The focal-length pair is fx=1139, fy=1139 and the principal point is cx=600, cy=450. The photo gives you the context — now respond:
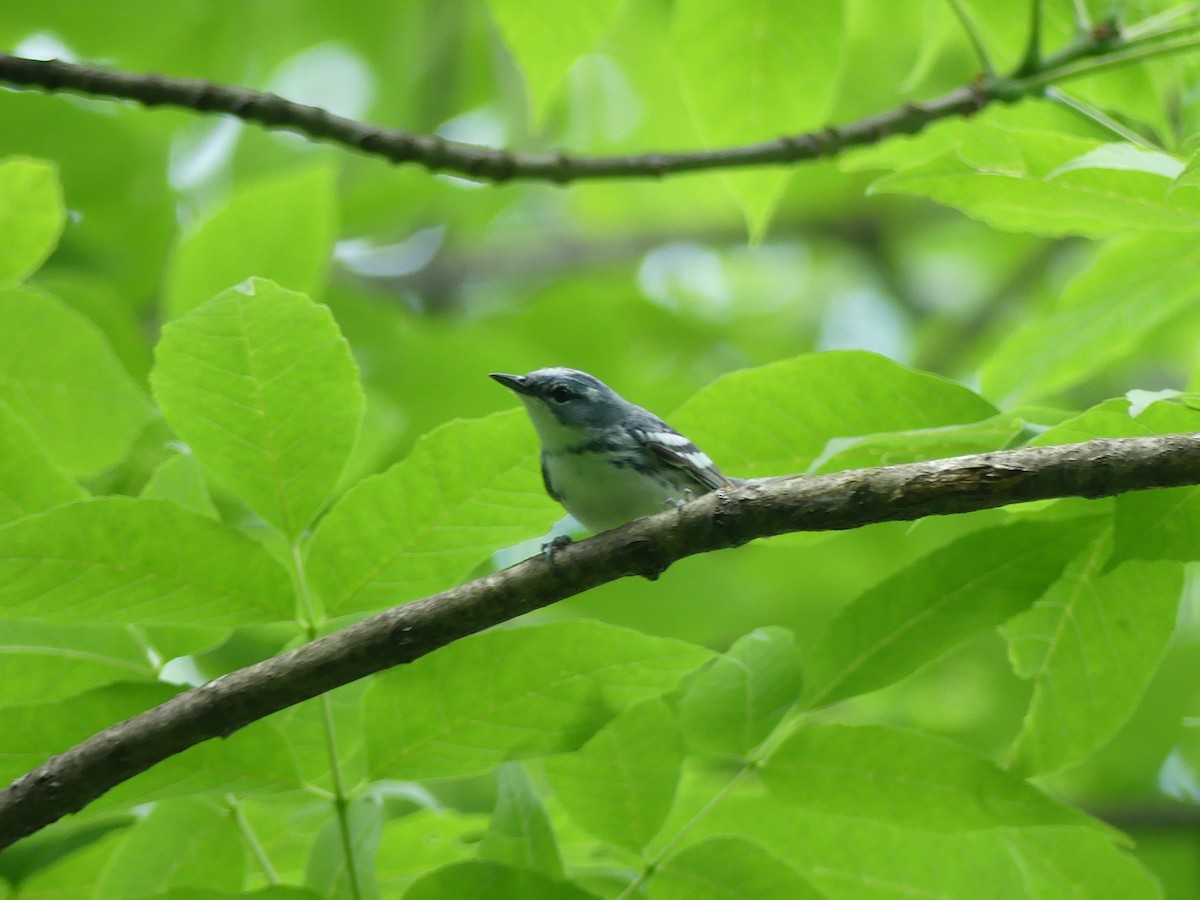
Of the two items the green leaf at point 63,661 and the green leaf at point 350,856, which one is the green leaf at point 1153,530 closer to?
the green leaf at point 350,856

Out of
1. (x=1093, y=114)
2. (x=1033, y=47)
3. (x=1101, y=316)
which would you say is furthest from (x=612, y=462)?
(x=1033, y=47)

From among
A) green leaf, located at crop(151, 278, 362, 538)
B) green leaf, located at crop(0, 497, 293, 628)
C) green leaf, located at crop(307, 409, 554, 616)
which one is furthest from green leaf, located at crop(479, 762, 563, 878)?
green leaf, located at crop(151, 278, 362, 538)

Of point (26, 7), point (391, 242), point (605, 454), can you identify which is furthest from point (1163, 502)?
point (391, 242)

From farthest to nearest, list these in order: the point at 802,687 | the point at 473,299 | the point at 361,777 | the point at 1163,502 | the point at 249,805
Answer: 1. the point at 473,299
2. the point at 249,805
3. the point at 361,777
4. the point at 802,687
5. the point at 1163,502

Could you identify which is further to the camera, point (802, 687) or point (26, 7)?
point (26, 7)

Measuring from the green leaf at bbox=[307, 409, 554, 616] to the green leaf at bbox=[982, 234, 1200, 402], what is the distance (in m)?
1.42

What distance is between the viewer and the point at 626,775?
7.68ft

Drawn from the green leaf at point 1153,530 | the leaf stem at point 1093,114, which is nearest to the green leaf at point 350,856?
the green leaf at point 1153,530

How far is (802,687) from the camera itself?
2.36m

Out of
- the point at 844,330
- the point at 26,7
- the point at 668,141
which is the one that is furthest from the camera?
the point at 844,330

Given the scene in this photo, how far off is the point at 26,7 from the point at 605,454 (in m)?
3.03

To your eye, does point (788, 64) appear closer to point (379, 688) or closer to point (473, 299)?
point (379, 688)

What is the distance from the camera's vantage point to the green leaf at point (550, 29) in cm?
298

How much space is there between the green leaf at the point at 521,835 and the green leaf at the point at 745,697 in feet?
1.16
